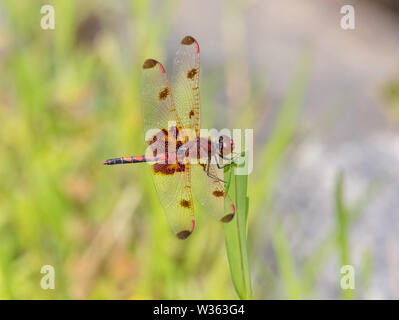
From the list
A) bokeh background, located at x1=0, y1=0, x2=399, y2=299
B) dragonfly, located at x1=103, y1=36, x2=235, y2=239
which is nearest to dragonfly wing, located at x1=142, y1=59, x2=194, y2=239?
dragonfly, located at x1=103, y1=36, x2=235, y2=239

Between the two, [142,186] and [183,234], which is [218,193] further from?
[142,186]

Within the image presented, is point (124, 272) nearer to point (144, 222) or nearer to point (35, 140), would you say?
point (144, 222)

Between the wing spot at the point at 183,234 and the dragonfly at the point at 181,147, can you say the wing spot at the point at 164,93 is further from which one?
the wing spot at the point at 183,234

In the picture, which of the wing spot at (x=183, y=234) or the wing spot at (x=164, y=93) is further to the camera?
the wing spot at (x=164, y=93)

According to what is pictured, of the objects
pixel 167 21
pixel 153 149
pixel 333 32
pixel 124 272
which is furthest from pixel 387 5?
pixel 153 149

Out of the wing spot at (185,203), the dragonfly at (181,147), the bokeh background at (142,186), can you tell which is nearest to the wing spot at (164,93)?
the dragonfly at (181,147)

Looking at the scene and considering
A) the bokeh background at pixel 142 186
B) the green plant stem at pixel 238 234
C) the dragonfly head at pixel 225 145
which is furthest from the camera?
the bokeh background at pixel 142 186

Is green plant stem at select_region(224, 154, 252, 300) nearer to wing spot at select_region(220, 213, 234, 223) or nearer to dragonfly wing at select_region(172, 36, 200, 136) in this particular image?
wing spot at select_region(220, 213, 234, 223)

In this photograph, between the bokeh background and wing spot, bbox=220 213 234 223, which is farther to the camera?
the bokeh background
